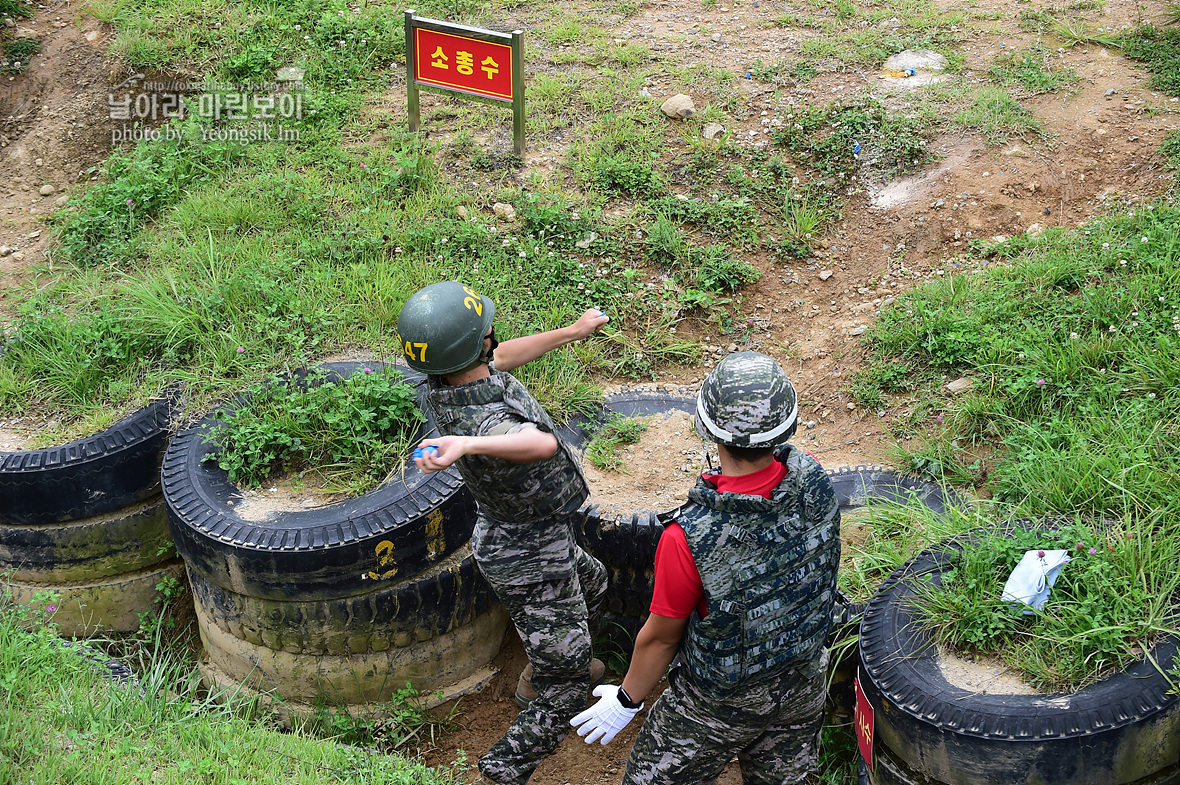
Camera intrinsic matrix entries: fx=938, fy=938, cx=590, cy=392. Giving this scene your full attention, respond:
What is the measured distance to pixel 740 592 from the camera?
7.59 ft

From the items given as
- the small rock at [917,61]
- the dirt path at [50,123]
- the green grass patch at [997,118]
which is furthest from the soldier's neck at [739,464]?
the dirt path at [50,123]

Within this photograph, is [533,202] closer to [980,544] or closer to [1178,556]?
[980,544]

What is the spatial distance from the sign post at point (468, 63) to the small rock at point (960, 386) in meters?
3.04

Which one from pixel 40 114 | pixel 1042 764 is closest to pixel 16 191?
pixel 40 114

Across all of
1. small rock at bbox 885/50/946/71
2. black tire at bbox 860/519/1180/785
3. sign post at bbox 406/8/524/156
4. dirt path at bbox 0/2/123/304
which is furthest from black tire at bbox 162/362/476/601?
small rock at bbox 885/50/946/71

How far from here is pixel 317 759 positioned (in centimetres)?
312

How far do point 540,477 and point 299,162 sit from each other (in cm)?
393

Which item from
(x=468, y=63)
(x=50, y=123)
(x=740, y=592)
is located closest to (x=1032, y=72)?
(x=468, y=63)

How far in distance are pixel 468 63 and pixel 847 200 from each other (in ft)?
8.08

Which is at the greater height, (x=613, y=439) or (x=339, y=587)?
(x=613, y=439)

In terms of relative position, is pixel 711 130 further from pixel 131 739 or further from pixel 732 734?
pixel 131 739

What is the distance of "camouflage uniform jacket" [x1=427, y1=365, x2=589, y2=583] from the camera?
2969 millimetres

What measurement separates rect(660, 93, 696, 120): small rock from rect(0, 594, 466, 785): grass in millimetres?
4318

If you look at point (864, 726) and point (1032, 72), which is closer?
point (864, 726)
